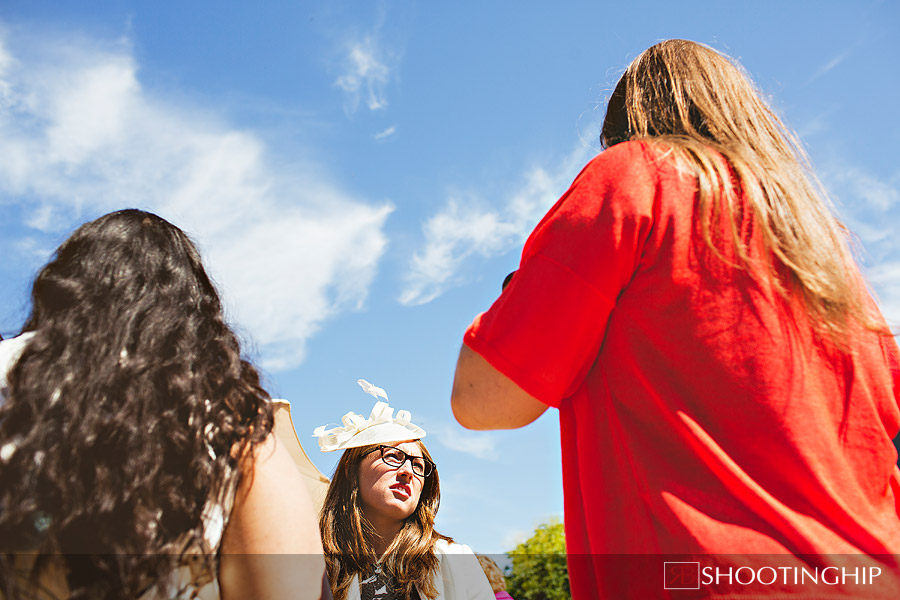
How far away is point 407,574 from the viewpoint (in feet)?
13.3

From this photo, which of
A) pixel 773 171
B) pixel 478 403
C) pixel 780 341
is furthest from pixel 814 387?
pixel 478 403

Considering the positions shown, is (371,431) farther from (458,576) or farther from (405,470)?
(458,576)

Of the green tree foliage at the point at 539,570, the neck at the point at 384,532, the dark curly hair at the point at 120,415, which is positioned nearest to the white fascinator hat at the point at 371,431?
the neck at the point at 384,532

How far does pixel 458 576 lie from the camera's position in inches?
167

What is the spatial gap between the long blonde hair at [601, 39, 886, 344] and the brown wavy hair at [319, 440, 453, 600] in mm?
3071

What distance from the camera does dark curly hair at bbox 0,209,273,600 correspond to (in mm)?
1407

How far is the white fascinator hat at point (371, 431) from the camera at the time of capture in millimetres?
4469

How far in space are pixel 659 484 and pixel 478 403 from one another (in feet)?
1.21

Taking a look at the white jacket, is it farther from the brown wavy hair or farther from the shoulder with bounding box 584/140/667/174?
the shoulder with bounding box 584/140/667/174

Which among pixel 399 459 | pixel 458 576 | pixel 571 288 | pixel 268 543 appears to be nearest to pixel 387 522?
pixel 399 459

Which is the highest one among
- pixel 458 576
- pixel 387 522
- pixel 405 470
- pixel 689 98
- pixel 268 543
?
pixel 689 98

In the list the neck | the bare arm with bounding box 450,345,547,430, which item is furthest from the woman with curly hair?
the neck

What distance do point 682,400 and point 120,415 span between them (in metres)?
1.14

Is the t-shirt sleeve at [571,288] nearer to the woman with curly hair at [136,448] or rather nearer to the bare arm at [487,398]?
the bare arm at [487,398]
